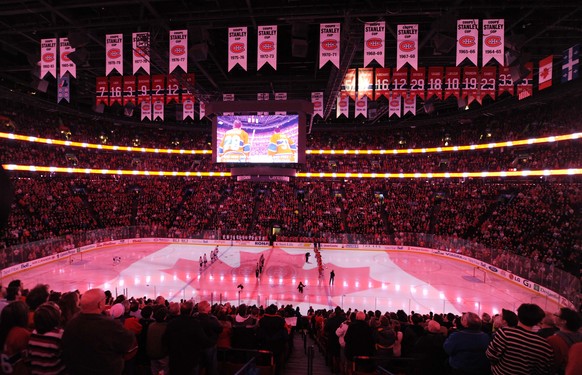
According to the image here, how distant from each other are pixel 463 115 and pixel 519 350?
3753cm

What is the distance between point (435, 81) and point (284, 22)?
9.14m

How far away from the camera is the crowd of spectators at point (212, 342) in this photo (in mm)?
2934

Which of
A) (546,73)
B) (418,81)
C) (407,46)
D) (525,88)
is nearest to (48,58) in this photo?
(407,46)

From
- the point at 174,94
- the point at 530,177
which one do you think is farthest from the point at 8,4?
the point at 530,177

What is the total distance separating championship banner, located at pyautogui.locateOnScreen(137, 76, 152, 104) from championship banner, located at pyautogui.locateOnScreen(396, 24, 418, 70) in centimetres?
1545

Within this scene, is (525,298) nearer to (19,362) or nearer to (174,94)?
(19,362)

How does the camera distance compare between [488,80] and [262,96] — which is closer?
[488,80]

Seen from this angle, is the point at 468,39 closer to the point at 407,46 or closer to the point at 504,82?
the point at 407,46

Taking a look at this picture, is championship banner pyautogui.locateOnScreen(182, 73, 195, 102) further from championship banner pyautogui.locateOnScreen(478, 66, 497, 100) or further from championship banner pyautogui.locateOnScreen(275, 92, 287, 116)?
championship banner pyautogui.locateOnScreen(478, 66, 497, 100)

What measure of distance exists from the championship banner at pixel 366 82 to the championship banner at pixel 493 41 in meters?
8.73

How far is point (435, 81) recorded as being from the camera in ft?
63.5

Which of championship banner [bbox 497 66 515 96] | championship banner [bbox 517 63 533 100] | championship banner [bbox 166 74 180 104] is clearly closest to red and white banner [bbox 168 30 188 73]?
championship banner [bbox 166 74 180 104]

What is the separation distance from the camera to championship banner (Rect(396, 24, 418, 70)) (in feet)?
40.1

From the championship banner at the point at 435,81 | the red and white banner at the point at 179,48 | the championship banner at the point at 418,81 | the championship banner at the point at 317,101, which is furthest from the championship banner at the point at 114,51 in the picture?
the championship banner at the point at 435,81
